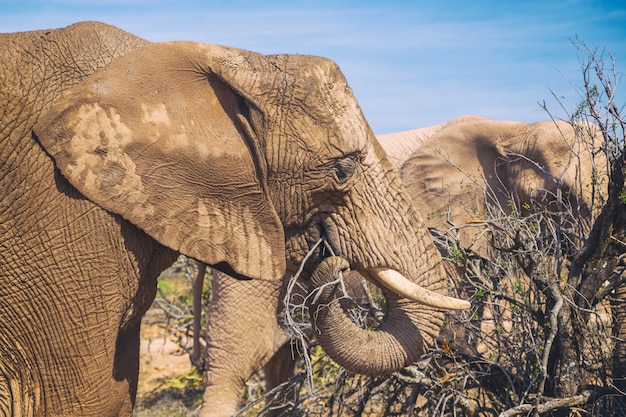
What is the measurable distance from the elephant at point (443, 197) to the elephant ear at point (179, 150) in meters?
1.98

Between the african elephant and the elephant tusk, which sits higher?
the african elephant

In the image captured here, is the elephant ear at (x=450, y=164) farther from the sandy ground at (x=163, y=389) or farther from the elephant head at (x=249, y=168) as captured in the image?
the elephant head at (x=249, y=168)

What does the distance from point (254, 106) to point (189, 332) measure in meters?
5.40

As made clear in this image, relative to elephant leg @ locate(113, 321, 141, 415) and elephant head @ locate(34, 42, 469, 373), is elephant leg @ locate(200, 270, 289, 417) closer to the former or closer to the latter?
elephant leg @ locate(113, 321, 141, 415)

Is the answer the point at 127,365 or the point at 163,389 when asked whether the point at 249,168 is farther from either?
the point at 163,389

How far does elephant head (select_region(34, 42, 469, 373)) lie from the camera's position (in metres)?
3.01

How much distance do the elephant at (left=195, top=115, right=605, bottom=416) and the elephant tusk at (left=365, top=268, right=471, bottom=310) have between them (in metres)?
1.72

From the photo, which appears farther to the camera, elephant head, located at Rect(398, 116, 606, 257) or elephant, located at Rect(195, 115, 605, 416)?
elephant head, located at Rect(398, 116, 606, 257)

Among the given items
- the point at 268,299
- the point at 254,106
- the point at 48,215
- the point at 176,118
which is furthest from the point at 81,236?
the point at 268,299

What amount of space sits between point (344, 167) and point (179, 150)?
59 centimetres

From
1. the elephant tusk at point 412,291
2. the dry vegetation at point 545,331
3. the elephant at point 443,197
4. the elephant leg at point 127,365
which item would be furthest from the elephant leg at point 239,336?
the elephant tusk at point 412,291

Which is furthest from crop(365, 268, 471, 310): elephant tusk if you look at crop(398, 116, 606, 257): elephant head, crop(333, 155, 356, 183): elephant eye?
crop(398, 116, 606, 257): elephant head

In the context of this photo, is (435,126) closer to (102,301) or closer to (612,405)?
(612,405)

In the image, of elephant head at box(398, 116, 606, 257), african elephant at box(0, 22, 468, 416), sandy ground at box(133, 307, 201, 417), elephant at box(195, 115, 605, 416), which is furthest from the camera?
sandy ground at box(133, 307, 201, 417)
